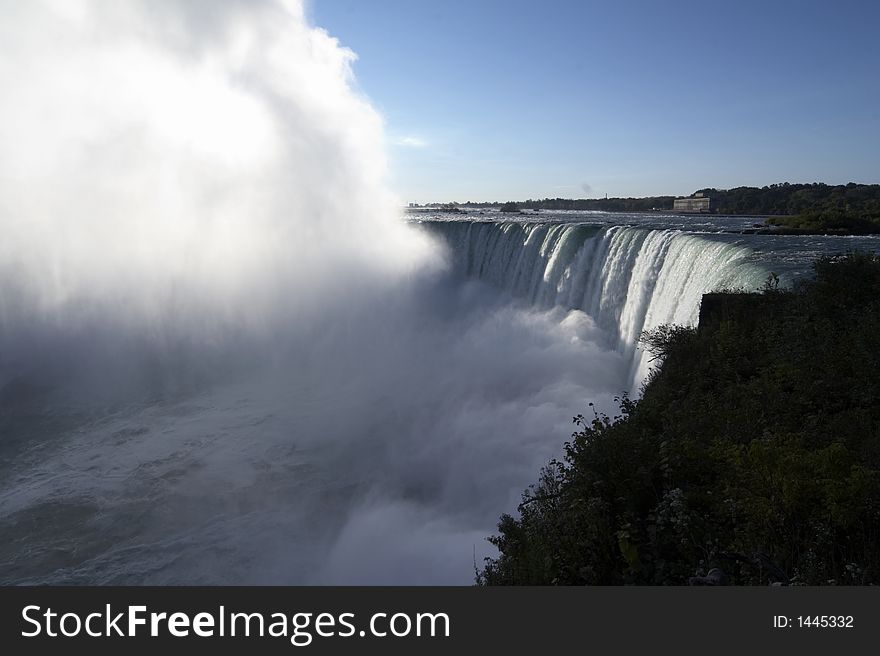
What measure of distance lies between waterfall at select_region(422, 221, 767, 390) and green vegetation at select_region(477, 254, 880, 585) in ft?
12.5

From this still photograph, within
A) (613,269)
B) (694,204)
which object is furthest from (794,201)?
(613,269)

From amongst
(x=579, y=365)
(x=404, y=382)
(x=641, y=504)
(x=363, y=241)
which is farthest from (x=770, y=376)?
(x=363, y=241)

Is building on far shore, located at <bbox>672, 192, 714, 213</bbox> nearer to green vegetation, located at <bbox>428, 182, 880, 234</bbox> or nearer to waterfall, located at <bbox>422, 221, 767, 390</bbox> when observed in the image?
green vegetation, located at <bbox>428, 182, 880, 234</bbox>

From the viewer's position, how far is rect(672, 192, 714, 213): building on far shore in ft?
203

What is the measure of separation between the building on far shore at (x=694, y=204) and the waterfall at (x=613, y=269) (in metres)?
36.7

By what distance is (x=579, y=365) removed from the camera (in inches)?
736

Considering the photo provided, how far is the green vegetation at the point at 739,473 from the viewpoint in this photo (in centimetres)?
464

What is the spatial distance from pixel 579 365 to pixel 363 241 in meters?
16.7

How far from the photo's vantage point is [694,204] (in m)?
65.8

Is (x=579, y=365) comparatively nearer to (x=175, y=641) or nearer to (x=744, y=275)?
(x=744, y=275)

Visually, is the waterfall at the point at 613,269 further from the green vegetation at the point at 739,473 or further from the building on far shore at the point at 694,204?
the building on far shore at the point at 694,204

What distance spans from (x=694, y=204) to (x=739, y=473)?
222 ft

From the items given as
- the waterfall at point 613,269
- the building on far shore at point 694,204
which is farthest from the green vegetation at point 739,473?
the building on far shore at point 694,204

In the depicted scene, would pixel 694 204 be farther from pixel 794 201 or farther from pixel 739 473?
pixel 739 473
